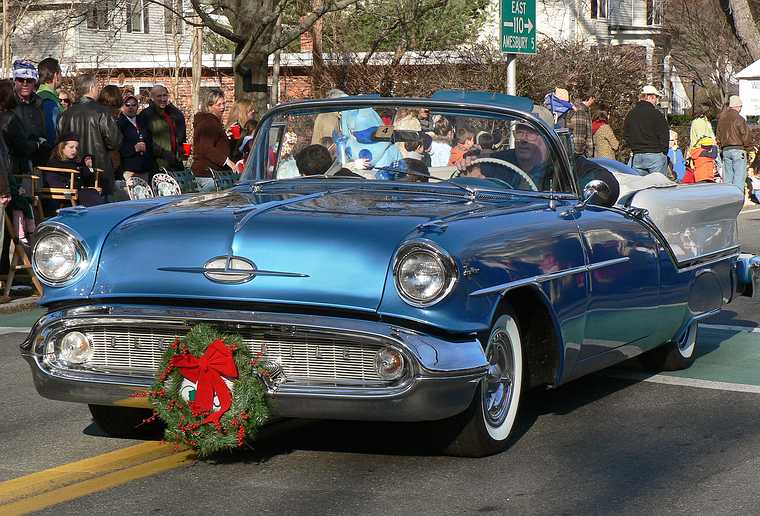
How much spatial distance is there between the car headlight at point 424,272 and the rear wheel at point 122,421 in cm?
159

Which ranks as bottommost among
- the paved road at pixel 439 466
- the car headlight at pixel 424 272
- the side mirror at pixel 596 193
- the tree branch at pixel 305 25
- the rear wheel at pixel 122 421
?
the paved road at pixel 439 466

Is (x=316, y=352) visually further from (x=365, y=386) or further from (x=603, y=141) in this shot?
(x=603, y=141)

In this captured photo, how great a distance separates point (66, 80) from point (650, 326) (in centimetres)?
3330

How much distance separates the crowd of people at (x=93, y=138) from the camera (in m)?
12.2

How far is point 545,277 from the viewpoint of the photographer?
6.00 m

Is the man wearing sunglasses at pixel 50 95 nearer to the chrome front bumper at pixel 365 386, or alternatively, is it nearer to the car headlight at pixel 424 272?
the chrome front bumper at pixel 365 386

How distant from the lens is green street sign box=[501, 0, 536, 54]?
1484 cm

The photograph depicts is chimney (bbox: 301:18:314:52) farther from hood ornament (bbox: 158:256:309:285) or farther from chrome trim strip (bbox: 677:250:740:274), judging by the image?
hood ornament (bbox: 158:256:309:285)

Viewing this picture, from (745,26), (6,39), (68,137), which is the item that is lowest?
(68,137)

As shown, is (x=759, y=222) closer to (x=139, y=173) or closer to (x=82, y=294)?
(x=139, y=173)

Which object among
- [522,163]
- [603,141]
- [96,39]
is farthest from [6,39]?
[522,163]

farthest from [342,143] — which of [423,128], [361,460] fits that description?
[361,460]

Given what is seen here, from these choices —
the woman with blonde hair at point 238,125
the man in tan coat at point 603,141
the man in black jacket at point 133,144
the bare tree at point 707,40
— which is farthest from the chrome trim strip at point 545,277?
the bare tree at point 707,40

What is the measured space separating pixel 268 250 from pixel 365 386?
0.65m
